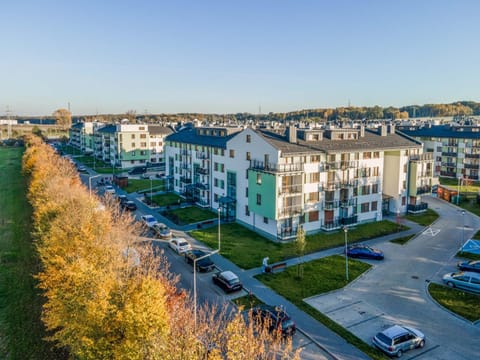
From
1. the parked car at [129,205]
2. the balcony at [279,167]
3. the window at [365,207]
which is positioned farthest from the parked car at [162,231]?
the window at [365,207]

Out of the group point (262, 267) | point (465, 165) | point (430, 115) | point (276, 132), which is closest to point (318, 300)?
point (262, 267)

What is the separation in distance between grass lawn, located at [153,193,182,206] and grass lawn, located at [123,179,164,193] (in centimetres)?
529

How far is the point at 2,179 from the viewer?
8706 cm

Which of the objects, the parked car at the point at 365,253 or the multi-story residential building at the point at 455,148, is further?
the multi-story residential building at the point at 455,148

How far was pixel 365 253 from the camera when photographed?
3891 centimetres

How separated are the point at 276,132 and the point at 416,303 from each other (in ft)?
93.0

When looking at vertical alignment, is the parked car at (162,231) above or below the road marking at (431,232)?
above

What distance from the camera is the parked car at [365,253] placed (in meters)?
38.7

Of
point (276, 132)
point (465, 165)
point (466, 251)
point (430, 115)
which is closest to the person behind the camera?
point (466, 251)

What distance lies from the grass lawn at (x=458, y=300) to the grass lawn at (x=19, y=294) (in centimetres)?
2784

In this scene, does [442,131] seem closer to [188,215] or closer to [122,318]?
[188,215]

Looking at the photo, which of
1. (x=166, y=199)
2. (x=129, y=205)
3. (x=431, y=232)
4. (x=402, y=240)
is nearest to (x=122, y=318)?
(x=402, y=240)

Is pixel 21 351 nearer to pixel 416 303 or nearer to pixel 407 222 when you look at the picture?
pixel 416 303

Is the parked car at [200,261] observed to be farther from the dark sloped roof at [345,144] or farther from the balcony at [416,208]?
the balcony at [416,208]
